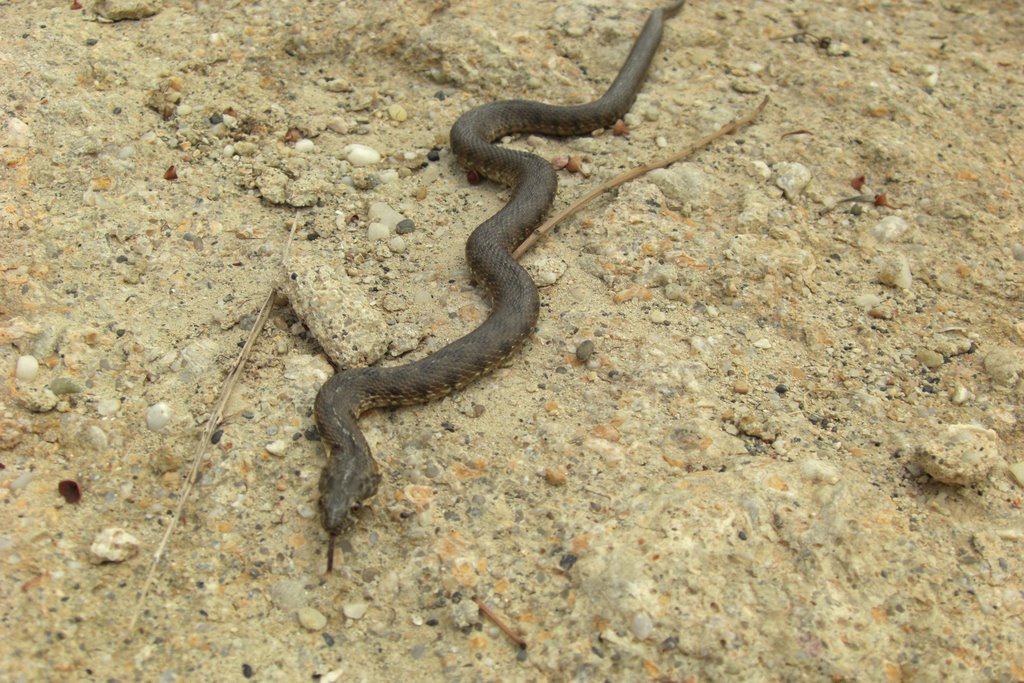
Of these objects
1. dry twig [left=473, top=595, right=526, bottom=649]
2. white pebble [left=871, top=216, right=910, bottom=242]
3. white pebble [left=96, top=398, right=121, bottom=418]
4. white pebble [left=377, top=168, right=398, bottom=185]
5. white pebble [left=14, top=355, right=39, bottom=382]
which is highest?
white pebble [left=871, top=216, right=910, bottom=242]

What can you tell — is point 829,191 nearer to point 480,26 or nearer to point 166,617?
point 480,26

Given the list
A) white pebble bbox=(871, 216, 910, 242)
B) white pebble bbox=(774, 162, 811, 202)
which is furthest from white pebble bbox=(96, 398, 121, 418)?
white pebble bbox=(871, 216, 910, 242)

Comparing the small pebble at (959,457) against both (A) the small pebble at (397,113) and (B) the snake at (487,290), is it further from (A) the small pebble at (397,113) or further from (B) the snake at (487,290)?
(A) the small pebble at (397,113)

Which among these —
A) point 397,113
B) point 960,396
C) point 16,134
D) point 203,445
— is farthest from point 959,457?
point 16,134

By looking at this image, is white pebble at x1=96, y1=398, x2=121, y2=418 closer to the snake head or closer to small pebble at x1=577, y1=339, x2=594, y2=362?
the snake head

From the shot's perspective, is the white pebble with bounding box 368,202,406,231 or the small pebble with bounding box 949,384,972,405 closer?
the small pebble with bounding box 949,384,972,405
